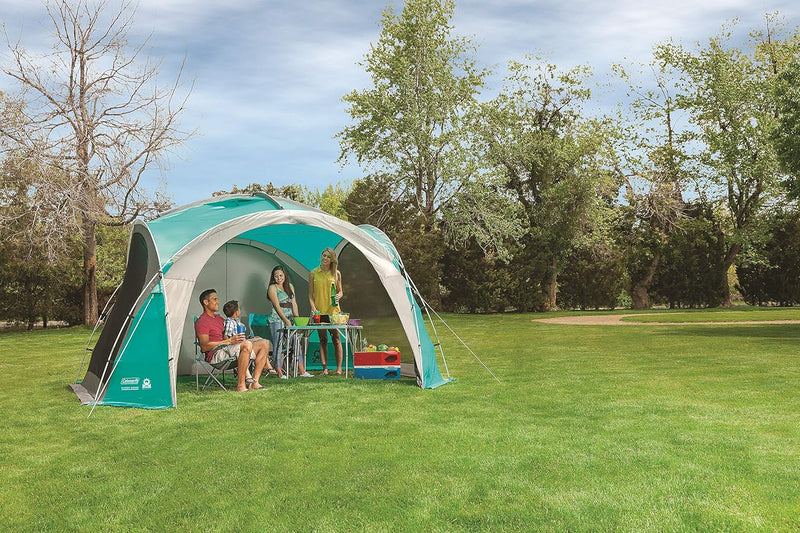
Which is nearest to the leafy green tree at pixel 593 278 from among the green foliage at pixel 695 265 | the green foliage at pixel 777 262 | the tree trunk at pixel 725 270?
the green foliage at pixel 695 265

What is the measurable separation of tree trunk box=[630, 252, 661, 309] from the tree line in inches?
2.1

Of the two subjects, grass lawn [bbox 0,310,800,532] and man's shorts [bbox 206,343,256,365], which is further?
man's shorts [bbox 206,343,256,365]

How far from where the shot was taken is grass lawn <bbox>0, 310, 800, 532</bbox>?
398cm

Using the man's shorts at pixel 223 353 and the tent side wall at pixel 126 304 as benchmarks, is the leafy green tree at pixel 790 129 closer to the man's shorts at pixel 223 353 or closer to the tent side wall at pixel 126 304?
the man's shorts at pixel 223 353

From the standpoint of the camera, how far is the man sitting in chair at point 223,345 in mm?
8062

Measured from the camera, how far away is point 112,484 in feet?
15.3

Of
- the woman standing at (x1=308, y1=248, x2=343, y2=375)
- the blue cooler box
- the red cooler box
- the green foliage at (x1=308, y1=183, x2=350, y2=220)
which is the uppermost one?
the green foliage at (x1=308, y1=183, x2=350, y2=220)

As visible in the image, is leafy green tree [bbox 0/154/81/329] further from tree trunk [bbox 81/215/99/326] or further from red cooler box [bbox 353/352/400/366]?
red cooler box [bbox 353/352/400/366]

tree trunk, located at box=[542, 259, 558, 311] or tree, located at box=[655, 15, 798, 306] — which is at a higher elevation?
tree, located at box=[655, 15, 798, 306]

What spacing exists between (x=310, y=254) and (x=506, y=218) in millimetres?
16487

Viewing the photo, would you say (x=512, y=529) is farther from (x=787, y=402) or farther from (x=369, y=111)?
(x=369, y=111)

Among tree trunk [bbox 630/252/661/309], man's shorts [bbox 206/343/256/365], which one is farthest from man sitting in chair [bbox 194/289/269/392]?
tree trunk [bbox 630/252/661/309]

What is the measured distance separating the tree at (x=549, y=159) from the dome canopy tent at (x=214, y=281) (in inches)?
667

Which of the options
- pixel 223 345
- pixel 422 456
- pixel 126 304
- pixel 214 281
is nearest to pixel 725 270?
pixel 214 281
